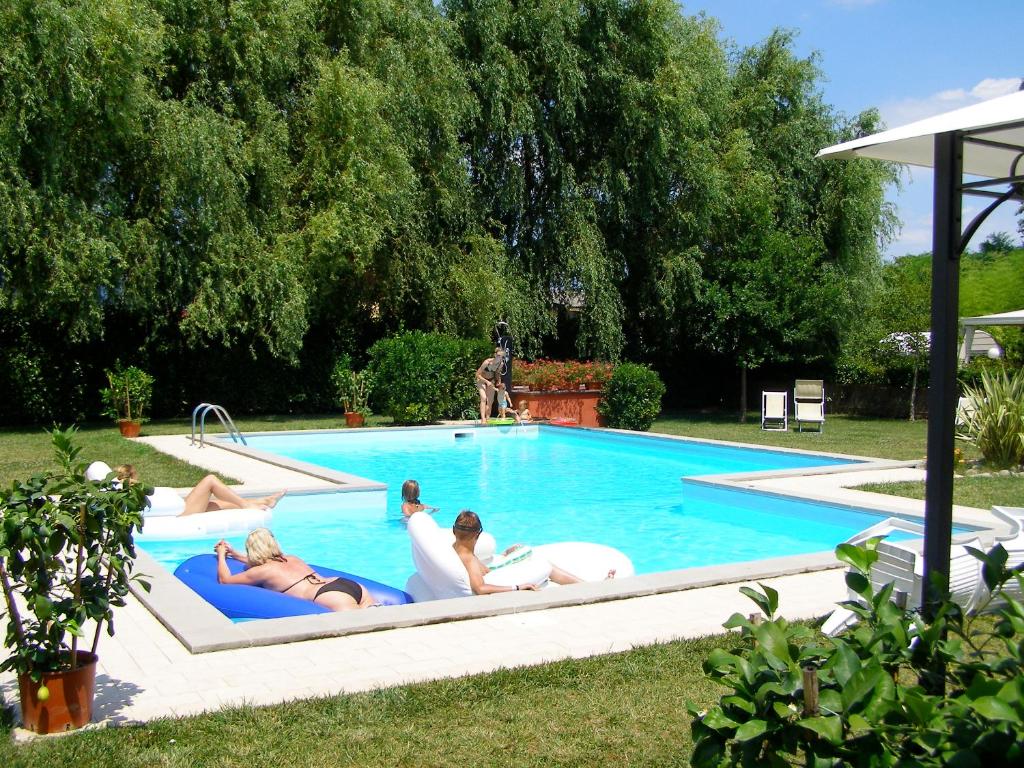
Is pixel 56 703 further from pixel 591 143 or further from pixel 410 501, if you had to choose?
pixel 591 143

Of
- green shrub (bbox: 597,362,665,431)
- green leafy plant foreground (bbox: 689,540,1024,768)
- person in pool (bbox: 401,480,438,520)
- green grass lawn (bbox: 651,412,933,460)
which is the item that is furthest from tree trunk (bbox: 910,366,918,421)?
green leafy plant foreground (bbox: 689,540,1024,768)

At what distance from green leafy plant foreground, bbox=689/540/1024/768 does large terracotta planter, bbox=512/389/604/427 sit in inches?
697

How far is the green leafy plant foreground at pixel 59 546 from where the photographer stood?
3.49 meters

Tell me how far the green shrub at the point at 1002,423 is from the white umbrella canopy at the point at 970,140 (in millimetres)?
7729

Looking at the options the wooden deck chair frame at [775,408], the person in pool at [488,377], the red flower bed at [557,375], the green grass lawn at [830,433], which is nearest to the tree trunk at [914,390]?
the green grass lawn at [830,433]

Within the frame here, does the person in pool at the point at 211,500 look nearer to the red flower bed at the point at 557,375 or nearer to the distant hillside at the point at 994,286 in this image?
the red flower bed at the point at 557,375

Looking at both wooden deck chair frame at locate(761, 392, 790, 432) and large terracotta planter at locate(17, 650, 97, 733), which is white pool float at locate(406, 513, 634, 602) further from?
wooden deck chair frame at locate(761, 392, 790, 432)

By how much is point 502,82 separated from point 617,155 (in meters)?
3.19

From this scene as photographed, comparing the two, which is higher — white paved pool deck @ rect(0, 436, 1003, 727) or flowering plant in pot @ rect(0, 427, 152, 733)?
flowering plant in pot @ rect(0, 427, 152, 733)

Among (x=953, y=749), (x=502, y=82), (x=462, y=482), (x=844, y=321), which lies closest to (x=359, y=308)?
(x=502, y=82)

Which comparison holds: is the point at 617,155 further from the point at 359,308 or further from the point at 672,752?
the point at 672,752

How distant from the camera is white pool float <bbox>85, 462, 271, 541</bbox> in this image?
29.1ft

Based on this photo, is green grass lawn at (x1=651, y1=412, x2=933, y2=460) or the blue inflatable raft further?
green grass lawn at (x1=651, y1=412, x2=933, y2=460)

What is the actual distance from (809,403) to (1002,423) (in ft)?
26.4
